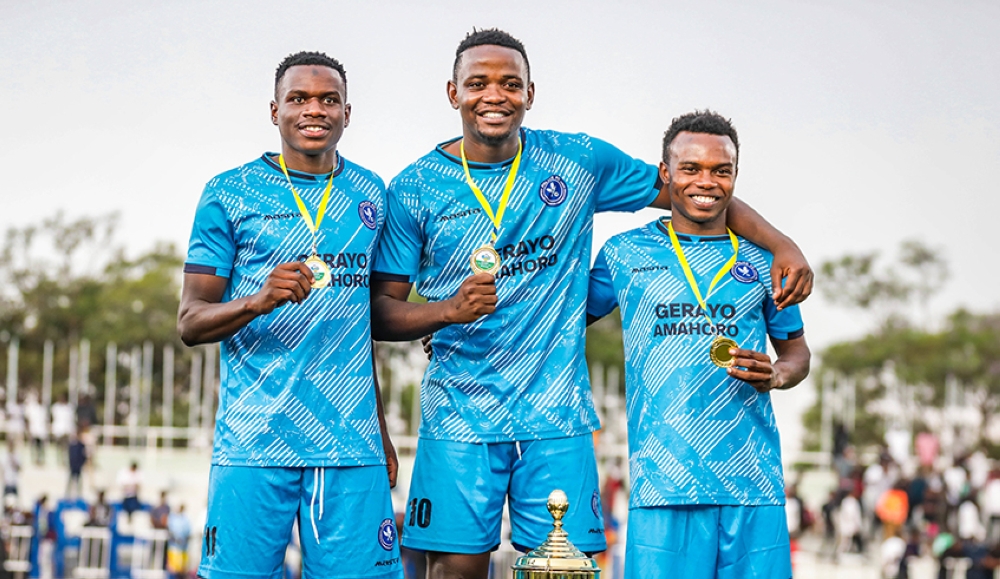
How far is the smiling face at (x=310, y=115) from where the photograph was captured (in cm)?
485

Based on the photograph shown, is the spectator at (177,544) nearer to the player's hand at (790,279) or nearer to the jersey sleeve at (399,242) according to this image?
the jersey sleeve at (399,242)

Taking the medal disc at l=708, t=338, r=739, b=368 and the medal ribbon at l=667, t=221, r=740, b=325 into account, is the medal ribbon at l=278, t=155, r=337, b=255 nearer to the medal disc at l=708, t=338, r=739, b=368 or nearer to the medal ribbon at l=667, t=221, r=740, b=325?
the medal ribbon at l=667, t=221, r=740, b=325

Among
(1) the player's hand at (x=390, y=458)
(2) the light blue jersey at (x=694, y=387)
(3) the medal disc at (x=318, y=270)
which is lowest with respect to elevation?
(1) the player's hand at (x=390, y=458)

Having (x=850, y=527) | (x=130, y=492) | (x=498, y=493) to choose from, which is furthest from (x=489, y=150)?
(x=850, y=527)

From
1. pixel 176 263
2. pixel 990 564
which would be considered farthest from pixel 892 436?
pixel 176 263

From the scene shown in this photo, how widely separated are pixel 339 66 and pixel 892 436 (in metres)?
23.2

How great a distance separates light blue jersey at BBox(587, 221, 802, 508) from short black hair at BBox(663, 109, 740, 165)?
1.30ft

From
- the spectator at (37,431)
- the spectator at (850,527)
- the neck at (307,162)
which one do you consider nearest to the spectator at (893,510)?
the spectator at (850,527)

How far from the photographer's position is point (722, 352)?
482 centimetres

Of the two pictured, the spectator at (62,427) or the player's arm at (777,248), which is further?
the spectator at (62,427)

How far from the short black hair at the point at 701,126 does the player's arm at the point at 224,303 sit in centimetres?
163

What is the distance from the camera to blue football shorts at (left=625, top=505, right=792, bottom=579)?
482 centimetres

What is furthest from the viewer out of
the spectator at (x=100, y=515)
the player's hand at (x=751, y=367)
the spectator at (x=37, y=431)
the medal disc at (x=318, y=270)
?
the spectator at (x=37, y=431)

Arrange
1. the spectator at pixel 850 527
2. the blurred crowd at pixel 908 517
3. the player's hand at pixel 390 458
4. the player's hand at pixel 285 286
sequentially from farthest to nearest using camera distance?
the spectator at pixel 850 527
the blurred crowd at pixel 908 517
the player's hand at pixel 390 458
the player's hand at pixel 285 286
